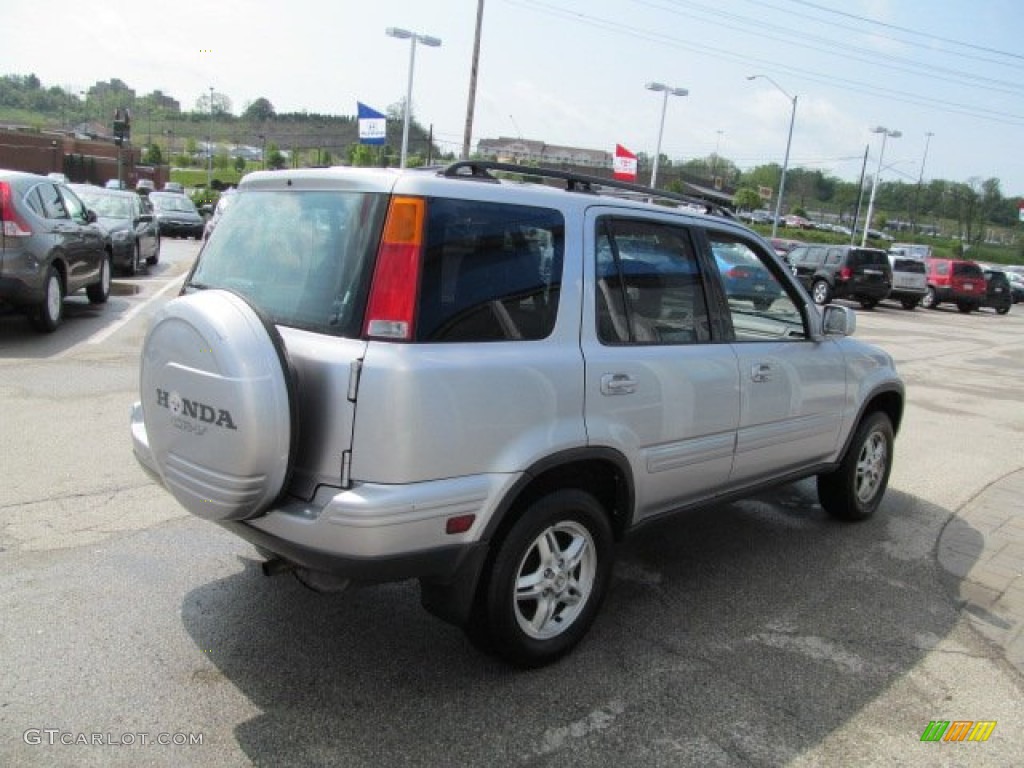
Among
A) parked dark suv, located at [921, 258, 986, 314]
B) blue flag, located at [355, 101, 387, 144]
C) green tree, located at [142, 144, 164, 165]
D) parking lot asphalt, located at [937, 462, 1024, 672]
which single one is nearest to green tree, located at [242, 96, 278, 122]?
green tree, located at [142, 144, 164, 165]

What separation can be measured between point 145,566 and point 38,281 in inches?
243

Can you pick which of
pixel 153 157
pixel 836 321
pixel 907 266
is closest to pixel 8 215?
pixel 836 321

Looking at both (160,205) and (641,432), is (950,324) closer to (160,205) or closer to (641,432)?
(641,432)

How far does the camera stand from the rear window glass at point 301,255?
9.23 feet

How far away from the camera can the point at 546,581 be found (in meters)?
3.26

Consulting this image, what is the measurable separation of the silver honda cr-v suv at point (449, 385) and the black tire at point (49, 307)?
6520 mm

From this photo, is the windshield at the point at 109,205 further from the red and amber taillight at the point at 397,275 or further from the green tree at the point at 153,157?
the green tree at the point at 153,157

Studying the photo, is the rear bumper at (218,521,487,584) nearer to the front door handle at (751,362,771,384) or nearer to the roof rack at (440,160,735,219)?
the roof rack at (440,160,735,219)

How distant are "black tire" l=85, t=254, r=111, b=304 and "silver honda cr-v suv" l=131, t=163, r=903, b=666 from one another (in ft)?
29.4

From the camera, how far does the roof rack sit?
3.25m

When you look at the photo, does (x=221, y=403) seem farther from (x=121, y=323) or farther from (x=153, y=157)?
(x=153, y=157)

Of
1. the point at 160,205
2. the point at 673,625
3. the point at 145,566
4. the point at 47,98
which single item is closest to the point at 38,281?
the point at 145,566

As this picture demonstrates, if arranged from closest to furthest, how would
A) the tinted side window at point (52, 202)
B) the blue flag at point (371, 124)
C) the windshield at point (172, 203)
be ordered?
1. the tinted side window at point (52, 202)
2. the windshield at point (172, 203)
3. the blue flag at point (371, 124)

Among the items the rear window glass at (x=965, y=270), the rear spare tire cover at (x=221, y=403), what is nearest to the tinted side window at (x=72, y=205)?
the rear spare tire cover at (x=221, y=403)
